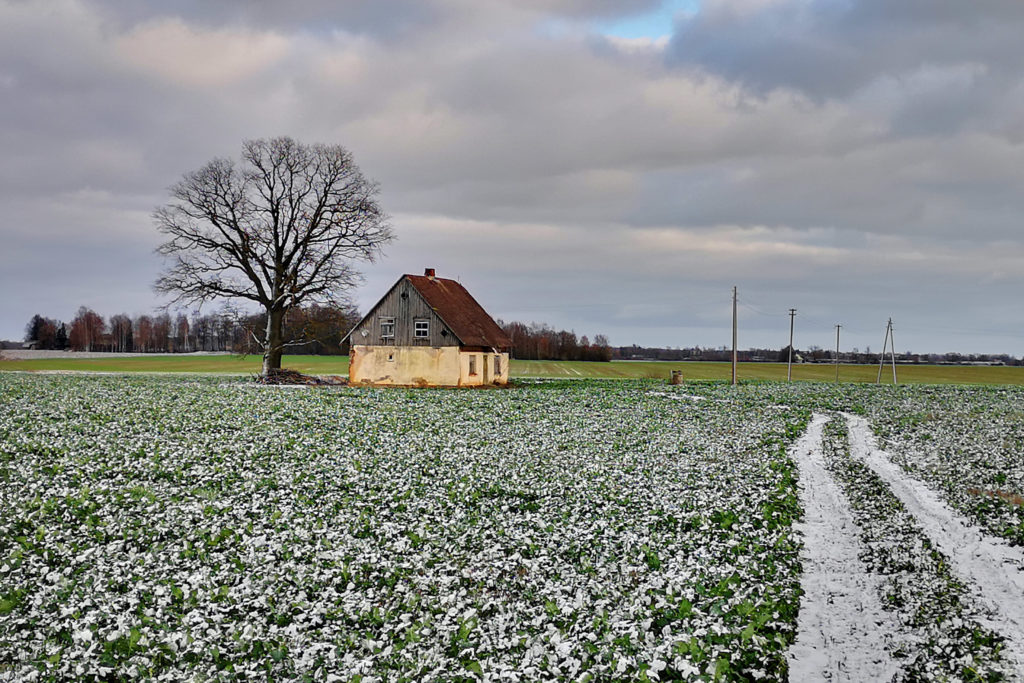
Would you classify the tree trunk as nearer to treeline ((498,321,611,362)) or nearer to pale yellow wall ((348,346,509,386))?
pale yellow wall ((348,346,509,386))

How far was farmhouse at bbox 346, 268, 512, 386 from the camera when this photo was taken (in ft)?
171

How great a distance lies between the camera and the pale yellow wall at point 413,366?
171 ft

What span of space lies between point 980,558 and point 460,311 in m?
46.2

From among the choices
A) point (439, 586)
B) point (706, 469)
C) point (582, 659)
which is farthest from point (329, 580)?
point (706, 469)

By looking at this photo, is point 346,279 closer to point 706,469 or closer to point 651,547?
point 706,469

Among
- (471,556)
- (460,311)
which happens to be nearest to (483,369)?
(460,311)

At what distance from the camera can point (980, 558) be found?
12.4 meters

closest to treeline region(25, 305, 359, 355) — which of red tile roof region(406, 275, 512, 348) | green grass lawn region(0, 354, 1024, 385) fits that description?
green grass lawn region(0, 354, 1024, 385)

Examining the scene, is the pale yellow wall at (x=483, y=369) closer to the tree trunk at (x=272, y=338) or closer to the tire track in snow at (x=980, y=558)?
the tree trunk at (x=272, y=338)

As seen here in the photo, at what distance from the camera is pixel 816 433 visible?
29922 millimetres

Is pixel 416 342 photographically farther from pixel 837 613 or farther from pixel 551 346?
pixel 551 346

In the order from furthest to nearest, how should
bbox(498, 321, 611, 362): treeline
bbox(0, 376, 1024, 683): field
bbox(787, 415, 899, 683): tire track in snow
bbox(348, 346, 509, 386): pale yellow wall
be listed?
bbox(498, 321, 611, 362): treeline
bbox(348, 346, 509, 386): pale yellow wall
bbox(0, 376, 1024, 683): field
bbox(787, 415, 899, 683): tire track in snow

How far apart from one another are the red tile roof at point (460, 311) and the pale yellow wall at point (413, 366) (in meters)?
1.50

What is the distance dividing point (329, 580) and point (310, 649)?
2489mm
